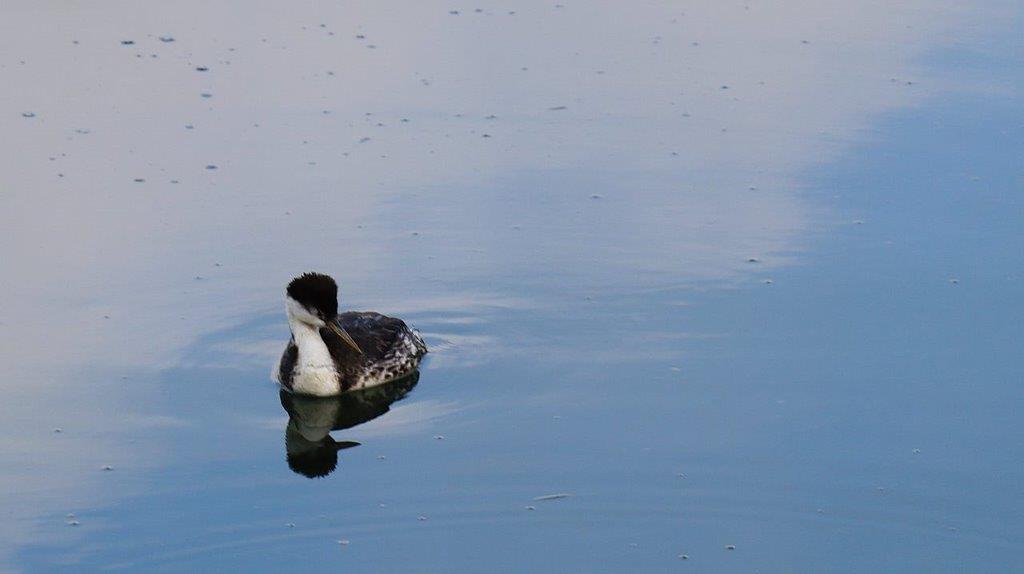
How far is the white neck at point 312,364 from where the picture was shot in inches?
390

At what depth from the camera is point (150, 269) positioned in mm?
11320

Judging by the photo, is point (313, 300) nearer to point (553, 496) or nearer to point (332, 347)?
point (332, 347)

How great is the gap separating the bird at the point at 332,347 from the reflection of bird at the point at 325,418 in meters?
0.06

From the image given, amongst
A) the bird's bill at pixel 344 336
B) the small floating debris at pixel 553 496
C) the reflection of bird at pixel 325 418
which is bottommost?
the reflection of bird at pixel 325 418

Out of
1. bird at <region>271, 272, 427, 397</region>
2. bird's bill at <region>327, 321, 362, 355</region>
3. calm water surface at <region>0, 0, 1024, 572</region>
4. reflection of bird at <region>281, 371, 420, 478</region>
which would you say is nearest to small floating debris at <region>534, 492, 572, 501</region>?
calm water surface at <region>0, 0, 1024, 572</region>

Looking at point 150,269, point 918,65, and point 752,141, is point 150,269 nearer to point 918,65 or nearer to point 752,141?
point 752,141

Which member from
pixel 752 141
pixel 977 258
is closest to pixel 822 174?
pixel 752 141

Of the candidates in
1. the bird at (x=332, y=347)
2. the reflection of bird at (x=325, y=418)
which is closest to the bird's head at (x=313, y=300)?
the bird at (x=332, y=347)

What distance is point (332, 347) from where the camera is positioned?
33.2 ft

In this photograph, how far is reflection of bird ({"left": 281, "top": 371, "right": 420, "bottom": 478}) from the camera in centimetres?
887

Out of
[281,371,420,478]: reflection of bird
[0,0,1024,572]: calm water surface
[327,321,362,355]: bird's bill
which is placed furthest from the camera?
[327,321,362,355]: bird's bill

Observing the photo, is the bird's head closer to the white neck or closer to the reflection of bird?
the white neck

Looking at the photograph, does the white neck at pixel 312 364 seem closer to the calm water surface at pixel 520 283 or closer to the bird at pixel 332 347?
the bird at pixel 332 347

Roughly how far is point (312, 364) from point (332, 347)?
0.24m
